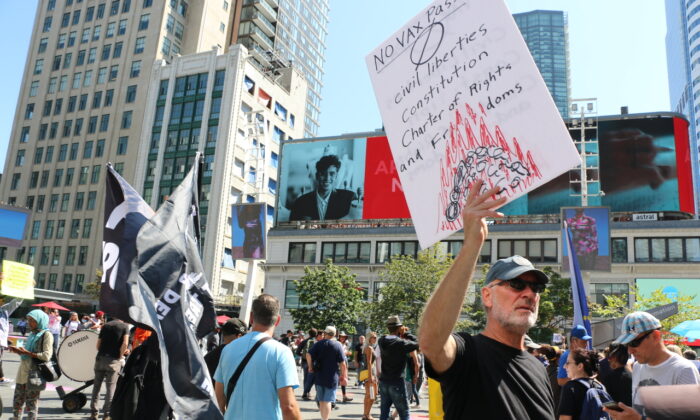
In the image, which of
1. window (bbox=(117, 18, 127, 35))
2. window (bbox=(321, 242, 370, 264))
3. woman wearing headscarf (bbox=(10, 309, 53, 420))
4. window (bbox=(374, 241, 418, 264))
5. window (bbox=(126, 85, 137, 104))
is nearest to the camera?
woman wearing headscarf (bbox=(10, 309, 53, 420))

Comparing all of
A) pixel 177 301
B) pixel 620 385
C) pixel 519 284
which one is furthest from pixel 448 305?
pixel 620 385

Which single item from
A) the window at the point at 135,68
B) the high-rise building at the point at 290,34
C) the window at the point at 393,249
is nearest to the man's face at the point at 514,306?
the window at the point at 393,249

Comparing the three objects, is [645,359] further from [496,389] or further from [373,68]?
[373,68]

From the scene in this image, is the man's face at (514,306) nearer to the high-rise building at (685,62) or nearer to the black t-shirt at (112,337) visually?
the black t-shirt at (112,337)

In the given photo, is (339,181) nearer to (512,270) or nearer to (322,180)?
(322,180)

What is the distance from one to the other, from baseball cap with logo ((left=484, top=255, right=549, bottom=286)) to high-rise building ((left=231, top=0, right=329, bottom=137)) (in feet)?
249

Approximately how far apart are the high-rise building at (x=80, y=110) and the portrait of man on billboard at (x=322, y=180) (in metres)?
22.7

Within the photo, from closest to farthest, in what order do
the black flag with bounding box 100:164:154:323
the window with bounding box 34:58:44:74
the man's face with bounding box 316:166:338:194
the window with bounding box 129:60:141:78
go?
1. the black flag with bounding box 100:164:154:323
2. the man's face with bounding box 316:166:338:194
3. the window with bounding box 129:60:141:78
4. the window with bounding box 34:58:44:74

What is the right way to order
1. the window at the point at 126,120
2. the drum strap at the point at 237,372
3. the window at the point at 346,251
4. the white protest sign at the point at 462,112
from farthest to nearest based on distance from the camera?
1. the window at the point at 126,120
2. the window at the point at 346,251
3. the drum strap at the point at 237,372
4. the white protest sign at the point at 462,112

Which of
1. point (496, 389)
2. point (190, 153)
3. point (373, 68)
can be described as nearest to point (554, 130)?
point (496, 389)

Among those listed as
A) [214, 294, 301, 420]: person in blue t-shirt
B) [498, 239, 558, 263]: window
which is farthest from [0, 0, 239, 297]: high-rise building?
[214, 294, 301, 420]: person in blue t-shirt

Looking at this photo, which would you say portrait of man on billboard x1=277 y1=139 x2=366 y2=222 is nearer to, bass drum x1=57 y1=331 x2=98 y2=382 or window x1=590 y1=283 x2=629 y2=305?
window x1=590 y1=283 x2=629 y2=305

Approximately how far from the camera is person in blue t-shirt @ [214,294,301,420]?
433cm

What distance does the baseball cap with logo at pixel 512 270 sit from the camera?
2.67m
